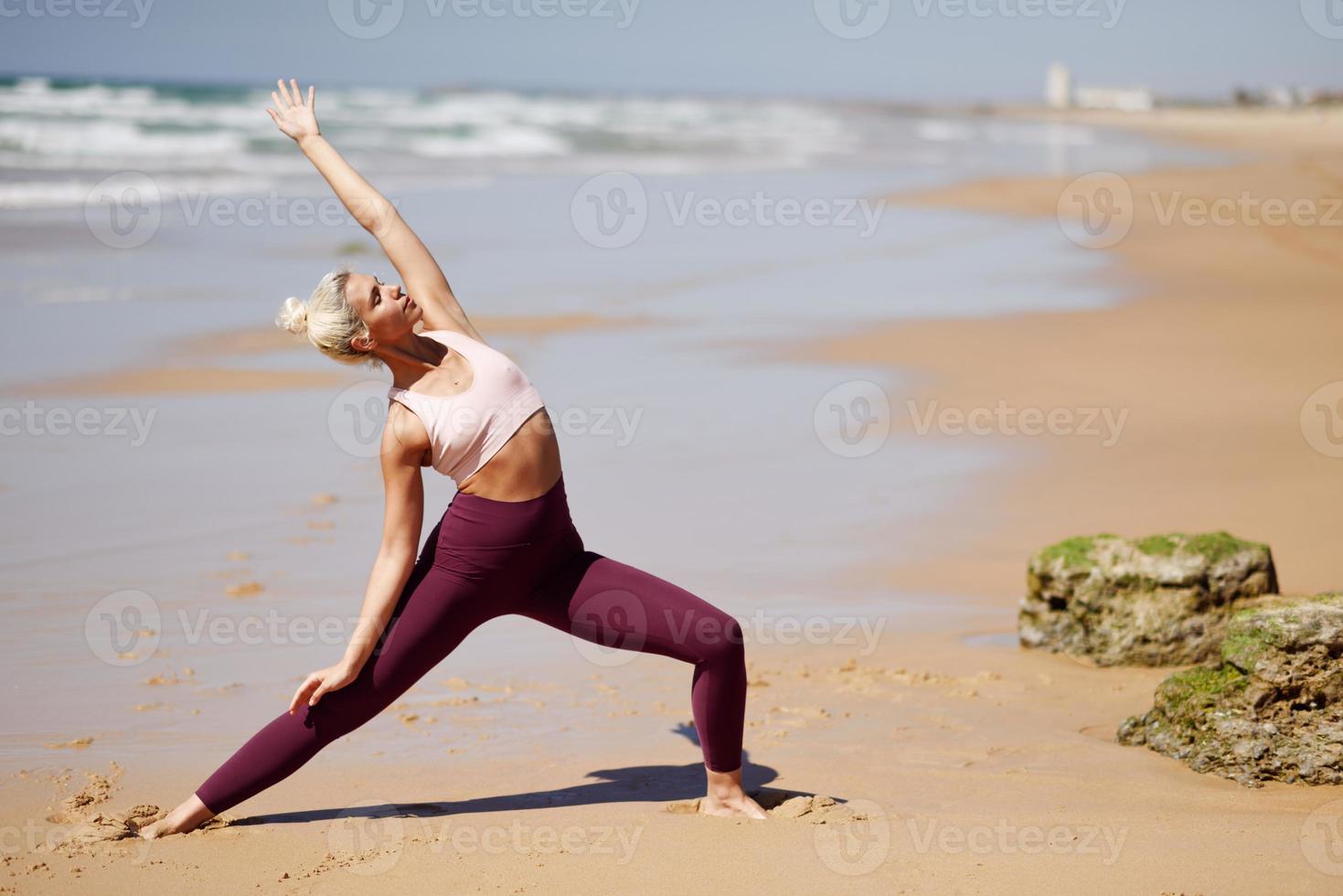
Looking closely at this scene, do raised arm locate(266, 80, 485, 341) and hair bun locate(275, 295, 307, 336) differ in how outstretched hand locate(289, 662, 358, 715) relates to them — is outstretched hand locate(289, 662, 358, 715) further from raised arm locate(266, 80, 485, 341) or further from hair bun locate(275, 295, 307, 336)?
raised arm locate(266, 80, 485, 341)

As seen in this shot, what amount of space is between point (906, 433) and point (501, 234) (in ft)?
37.8

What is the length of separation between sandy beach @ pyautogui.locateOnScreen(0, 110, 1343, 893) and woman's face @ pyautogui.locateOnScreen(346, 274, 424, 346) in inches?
58.6

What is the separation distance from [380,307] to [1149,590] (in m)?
3.32

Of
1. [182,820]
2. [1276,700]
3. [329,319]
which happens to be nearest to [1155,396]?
[1276,700]

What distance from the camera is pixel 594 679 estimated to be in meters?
5.35

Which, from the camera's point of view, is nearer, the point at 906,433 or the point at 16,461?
the point at 16,461

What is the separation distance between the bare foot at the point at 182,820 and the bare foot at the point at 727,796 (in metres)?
1.51

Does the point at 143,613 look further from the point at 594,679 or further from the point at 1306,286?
the point at 1306,286

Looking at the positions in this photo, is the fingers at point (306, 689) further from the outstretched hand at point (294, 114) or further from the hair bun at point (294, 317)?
the outstretched hand at point (294, 114)

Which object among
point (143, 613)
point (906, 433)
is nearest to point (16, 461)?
point (143, 613)

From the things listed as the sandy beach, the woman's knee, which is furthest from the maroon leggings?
the sandy beach

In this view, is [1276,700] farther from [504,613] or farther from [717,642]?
[504,613]

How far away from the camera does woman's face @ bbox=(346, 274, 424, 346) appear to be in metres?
3.71

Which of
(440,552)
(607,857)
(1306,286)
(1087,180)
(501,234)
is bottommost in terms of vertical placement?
(607,857)
